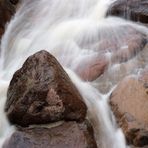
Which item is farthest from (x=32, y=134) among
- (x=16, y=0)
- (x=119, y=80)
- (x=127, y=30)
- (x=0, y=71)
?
(x=16, y=0)

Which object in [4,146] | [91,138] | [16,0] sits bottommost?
[91,138]

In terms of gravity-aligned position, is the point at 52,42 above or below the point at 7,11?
below

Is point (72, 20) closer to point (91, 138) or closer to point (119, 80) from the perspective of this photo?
point (119, 80)

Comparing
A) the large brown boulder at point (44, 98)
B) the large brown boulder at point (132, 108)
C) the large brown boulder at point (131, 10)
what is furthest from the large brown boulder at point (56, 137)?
the large brown boulder at point (131, 10)

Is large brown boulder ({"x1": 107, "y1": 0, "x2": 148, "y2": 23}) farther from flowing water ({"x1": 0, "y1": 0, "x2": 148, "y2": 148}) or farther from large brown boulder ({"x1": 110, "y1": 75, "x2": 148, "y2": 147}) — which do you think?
large brown boulder ({"x1": 110, "y1": 75, "x2": 148, "y2": 147})

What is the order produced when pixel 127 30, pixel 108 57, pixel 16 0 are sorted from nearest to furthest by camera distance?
pixel 108 57 → pixel 127 30 → pixel 16 0

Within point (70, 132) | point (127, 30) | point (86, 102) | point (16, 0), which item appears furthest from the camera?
point (16, 0)

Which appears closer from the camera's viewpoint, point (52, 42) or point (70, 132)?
point (70, 132)
